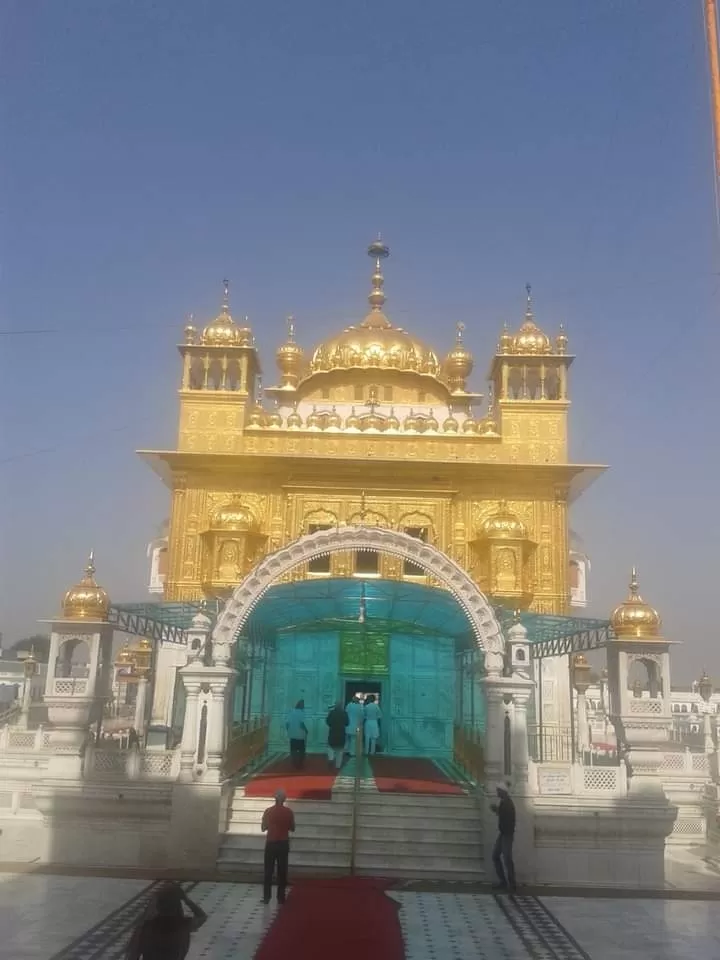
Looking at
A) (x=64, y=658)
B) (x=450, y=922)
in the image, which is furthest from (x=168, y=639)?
(x=450, y=922)

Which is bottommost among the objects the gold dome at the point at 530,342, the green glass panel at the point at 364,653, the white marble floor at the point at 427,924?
the white marble floor at the point at 427,924

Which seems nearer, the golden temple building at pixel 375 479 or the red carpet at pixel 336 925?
the red carpet at pixel 336 925

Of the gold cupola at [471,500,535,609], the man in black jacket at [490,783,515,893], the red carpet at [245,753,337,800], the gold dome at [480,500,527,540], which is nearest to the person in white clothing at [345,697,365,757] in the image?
the red carpet at [245,753,337,800]

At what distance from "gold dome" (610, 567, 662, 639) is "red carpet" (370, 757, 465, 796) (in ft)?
11.2

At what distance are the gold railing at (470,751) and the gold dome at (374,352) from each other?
12381 millimetres

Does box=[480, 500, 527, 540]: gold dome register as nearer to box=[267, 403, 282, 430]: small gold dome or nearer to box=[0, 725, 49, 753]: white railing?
box=[267, 403, 282, 430]: small gold dome

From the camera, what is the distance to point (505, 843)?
975 cm

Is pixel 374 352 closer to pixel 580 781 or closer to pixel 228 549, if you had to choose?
pixel 228 549

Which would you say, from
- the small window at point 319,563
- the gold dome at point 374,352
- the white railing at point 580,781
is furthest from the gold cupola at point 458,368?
the white railing at point 580,781

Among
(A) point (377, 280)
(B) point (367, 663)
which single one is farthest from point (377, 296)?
(B) point (367, 663)

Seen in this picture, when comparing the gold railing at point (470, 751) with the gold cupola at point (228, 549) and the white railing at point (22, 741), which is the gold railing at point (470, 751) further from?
the white railing at point (22, 741)

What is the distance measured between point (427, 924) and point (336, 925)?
1.01 m

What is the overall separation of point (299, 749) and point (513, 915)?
6001 millimetres

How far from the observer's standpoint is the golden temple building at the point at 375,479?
62.8 feet
